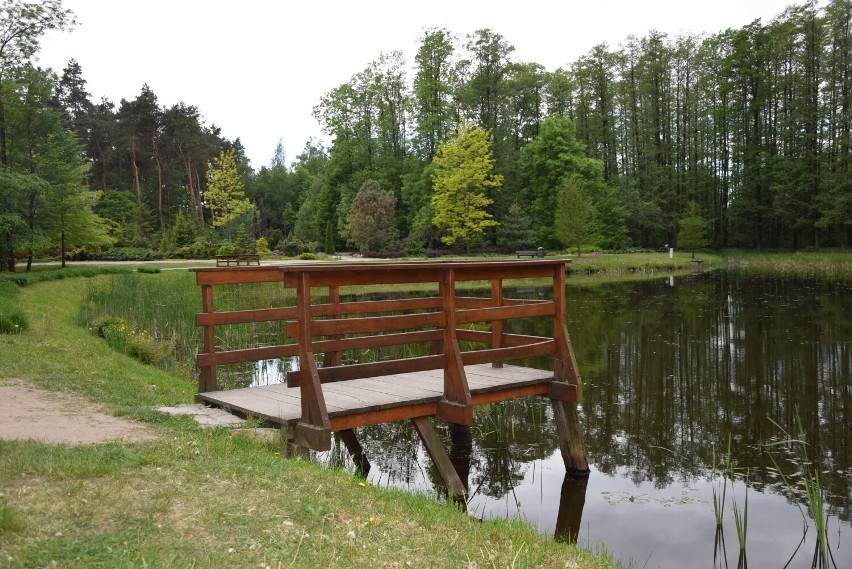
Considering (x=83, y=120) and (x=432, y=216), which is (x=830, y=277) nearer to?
(x=432, y=216)

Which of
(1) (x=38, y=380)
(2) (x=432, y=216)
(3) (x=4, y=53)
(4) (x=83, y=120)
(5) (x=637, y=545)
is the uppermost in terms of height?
(4) (x=83, y=120)

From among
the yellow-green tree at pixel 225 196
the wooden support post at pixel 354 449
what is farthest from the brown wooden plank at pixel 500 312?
the yellow-green tree at pixel 225 196

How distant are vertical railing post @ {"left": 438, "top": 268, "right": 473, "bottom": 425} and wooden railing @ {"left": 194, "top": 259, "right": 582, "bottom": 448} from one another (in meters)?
0.01

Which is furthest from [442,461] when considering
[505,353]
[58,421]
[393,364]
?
[58,421]

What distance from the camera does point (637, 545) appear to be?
239 inches

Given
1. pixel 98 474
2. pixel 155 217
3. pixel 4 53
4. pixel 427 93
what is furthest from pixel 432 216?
pixel 98 474

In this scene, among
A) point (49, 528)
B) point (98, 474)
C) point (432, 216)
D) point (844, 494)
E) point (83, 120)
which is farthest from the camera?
point (83, 120)

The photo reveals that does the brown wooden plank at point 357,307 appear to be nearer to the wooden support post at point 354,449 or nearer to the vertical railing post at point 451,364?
the vertical railing post at point 451,364

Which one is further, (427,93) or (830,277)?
(427,93)

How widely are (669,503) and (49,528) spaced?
556cm

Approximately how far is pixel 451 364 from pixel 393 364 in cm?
61

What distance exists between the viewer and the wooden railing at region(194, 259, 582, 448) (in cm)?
632

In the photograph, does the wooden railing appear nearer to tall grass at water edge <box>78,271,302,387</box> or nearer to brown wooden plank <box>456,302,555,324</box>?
brown wooden plank <box>456,302,555,324</box>

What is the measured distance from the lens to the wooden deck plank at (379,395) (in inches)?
259
